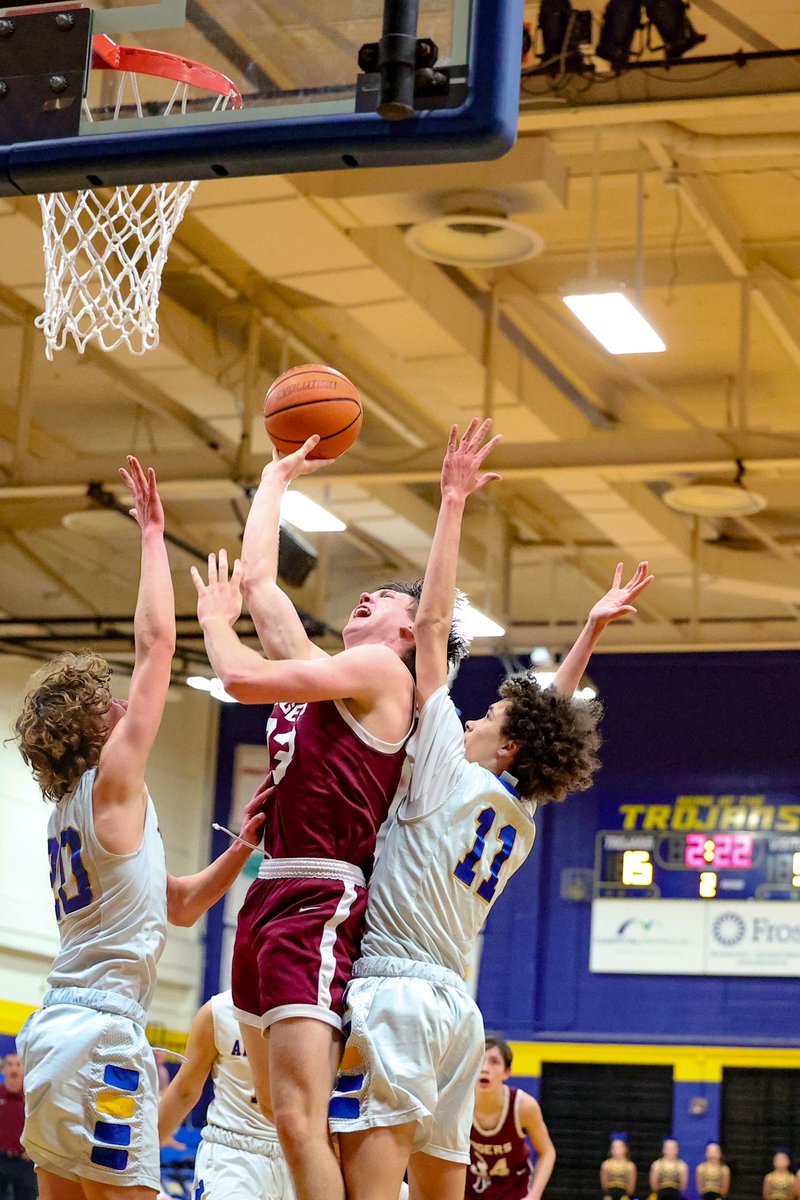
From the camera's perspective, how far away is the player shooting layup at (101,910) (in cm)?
423

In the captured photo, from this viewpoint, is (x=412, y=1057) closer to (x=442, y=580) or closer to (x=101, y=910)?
(x=101, y=910)

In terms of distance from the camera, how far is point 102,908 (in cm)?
443

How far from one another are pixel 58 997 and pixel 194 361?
8.95 meters

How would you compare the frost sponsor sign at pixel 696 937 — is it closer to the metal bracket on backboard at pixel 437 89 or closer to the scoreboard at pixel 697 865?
the scoreboard at pixel 697 865

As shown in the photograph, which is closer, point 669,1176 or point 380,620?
point 380,620

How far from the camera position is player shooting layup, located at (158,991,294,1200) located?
225 inches

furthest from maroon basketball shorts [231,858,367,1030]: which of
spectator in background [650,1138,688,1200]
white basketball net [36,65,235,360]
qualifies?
spectator in background [650,1138,688,1200]

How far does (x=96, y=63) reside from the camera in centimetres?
443

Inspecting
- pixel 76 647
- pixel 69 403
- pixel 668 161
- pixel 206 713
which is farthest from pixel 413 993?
pixel 206 713

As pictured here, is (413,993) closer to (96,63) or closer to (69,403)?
(96,63)

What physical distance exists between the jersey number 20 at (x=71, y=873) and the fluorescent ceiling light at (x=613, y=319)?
590cm

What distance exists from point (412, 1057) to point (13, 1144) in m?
12.4

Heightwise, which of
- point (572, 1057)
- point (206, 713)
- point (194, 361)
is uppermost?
point (194, 361)

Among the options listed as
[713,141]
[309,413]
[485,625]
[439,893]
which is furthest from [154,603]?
[485,625]
